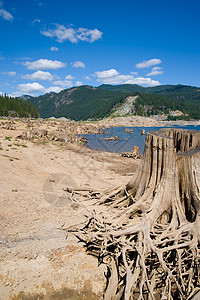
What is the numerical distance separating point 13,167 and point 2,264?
8019 mm

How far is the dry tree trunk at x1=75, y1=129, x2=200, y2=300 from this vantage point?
12.9 ft

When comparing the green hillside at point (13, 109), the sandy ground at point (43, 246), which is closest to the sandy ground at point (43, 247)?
the sandy ground at point (43, 246)

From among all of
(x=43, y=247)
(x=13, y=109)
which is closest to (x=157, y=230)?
(x=43, y=247)

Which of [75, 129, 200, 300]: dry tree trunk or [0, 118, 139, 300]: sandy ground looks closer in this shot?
[75, 129, 200, 300]: dry tree trunk

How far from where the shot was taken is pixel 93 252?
5.05 metres

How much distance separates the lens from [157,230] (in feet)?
15.9

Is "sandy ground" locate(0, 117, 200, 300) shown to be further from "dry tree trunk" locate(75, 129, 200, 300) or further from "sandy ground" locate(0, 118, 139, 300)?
"dry tree trunk" locate(75, 129, 200, 300)

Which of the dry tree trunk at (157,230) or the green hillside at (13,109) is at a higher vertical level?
the green hillside at (13,109)

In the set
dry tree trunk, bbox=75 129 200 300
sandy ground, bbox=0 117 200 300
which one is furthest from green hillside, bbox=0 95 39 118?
dry tree trunk, bbox=75 129 200 300

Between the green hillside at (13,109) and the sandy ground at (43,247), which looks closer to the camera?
the sandy ground at (43,247)

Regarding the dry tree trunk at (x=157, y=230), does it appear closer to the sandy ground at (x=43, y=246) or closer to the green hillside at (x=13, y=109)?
the sandy ground at (x=43, y=246)

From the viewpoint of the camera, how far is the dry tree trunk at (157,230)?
393 centimetres

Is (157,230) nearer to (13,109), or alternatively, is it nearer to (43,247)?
(43,247)

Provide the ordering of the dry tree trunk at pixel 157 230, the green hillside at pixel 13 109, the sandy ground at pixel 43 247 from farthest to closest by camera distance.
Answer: the green hillside at pixel 13 109
the sandy ground at pixel 43 247
the dry tree trunk at pixel 157 230
